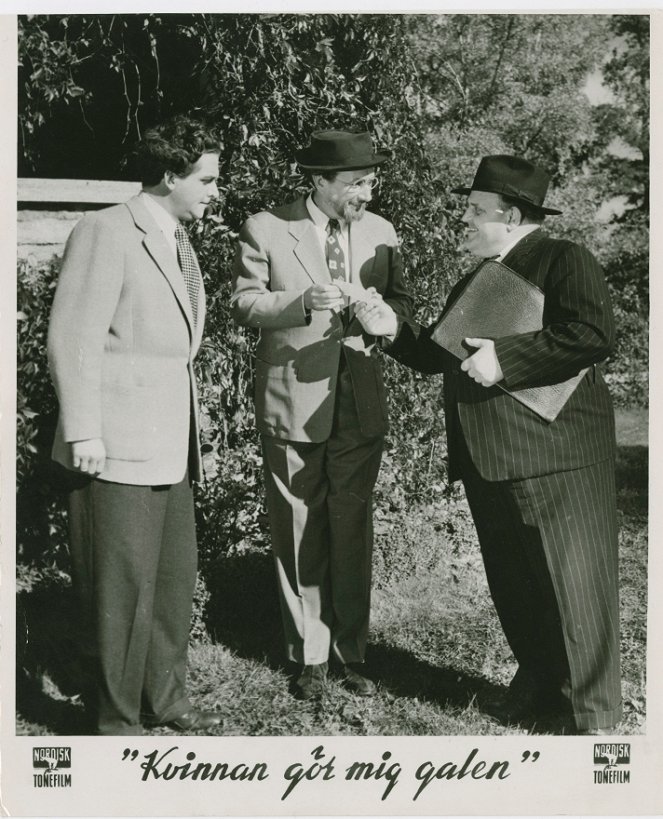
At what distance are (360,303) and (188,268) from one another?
0.70 m

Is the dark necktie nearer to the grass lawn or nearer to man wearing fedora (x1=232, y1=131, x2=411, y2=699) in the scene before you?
man wearing fedora (x1=232, y1=131, x2=411, y2=699)

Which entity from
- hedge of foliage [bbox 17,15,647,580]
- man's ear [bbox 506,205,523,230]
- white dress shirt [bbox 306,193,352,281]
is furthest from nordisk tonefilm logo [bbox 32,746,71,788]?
man's ear [bbox 506,205,523,230]

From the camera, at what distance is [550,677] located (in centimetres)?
369

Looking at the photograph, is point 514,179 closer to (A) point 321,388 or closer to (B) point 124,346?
(A) point 321,388

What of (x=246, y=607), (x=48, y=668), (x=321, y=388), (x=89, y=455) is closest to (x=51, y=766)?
(x=48, y=668)

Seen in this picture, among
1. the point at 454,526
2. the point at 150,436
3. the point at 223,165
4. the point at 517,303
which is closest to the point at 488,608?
the point at 454,526

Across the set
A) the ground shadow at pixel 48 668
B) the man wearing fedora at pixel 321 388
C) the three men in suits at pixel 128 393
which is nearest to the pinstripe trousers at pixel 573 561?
the man wearing fedora at pixel 321 388

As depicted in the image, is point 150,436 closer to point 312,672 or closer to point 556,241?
point 312,672

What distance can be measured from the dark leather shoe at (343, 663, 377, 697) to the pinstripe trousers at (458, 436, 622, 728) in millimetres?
805

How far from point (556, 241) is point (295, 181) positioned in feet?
5.57

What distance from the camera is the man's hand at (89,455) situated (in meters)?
3.12

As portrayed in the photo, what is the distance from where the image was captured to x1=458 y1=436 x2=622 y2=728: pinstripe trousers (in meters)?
3.48

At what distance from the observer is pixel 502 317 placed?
347 cm

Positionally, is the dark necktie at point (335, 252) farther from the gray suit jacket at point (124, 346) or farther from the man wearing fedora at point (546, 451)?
the gray suit jacket at point (124, 346)
